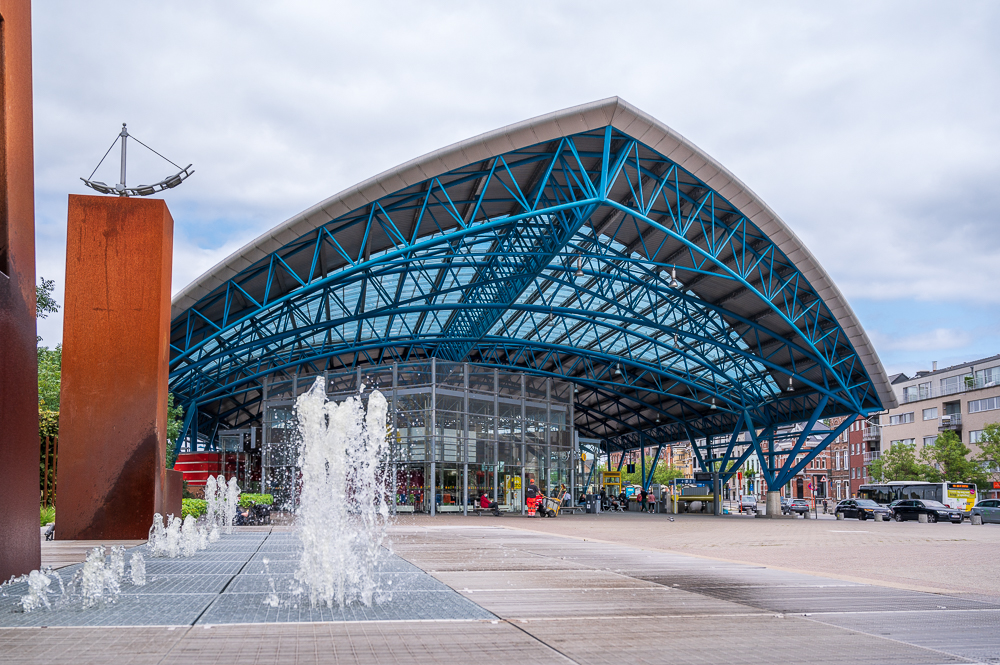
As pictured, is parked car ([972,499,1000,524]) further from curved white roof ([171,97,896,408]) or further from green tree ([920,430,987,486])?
green tree ([920,430,987,486])

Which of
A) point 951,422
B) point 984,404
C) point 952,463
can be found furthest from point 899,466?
point 984,404

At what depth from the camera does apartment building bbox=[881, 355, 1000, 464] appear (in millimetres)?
73812

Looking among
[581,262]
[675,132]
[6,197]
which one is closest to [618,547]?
[6,197]

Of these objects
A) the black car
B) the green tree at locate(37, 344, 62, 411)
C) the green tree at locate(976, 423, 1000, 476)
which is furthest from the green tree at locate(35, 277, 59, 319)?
the green tree at locate(976, 423, 1000, 476)

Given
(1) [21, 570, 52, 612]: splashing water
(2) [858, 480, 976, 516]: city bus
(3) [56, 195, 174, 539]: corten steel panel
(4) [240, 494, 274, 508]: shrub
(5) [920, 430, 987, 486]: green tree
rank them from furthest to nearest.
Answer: (5) [920, 430, 987, 486]: green tree, (2) [858, 480, 976, 516]: city bus, (4) [240, 494, 274, 508]: shrub, (3) [56, 195, 174, 539]: corten steel panel, (1) [21, 570, 52, 612]: splashing water

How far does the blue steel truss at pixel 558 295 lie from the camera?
29.2m

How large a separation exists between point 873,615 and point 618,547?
347 inches

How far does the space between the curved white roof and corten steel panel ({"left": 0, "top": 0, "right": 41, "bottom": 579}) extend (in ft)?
60.8

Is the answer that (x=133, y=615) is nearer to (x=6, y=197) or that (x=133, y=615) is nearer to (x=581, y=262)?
(x=6, y=197)

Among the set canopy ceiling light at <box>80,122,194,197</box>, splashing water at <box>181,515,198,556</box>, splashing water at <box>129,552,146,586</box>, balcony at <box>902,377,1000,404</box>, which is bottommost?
splashing water at <box>181,515,198,556</box>

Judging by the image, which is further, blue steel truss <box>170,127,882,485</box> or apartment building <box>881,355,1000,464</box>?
apartment building <box>881,355,1000,464</box>

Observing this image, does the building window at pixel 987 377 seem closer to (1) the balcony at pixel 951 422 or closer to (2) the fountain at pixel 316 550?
(1) the balcony at pixel 951 422

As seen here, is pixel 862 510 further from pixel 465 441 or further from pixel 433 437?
pixel 433 437

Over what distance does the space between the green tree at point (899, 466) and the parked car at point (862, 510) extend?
996 inches
